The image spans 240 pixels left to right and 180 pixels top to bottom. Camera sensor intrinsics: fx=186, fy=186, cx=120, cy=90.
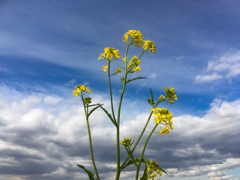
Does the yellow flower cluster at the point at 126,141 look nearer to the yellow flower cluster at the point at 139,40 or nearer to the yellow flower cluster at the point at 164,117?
the yellow flower cluster at the point at 164,117

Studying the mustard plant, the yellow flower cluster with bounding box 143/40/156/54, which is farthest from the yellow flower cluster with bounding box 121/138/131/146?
the yellow flower cluster with bounding box 143/40/156/54

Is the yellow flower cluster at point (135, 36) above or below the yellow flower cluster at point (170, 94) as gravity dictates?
above

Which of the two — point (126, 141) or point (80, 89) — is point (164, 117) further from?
point (80, 89)

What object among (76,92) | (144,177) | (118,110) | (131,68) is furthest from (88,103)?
(144,177)

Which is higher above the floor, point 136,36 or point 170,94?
point 136,36

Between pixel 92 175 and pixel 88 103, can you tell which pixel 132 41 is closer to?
pixel 88 103

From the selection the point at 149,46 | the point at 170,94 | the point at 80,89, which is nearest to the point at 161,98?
the point at 170,94

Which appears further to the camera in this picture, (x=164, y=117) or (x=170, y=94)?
(x=170, y=94)

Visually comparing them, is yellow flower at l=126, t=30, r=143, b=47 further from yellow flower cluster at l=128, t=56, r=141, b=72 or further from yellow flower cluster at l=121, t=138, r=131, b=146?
yellow flower cluster at l=121, t=138, r=131, b=146

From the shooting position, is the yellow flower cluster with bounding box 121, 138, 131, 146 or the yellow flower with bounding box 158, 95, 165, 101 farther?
the yellow flower with bounding box 158, 95, 165, 101

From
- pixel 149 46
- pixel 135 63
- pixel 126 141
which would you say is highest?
pixel 149 46

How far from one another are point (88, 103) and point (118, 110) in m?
0.89

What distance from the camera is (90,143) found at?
4.74 meters

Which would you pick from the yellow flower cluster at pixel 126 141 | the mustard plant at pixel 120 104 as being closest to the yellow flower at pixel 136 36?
the mustard plant at pixel 120 104
